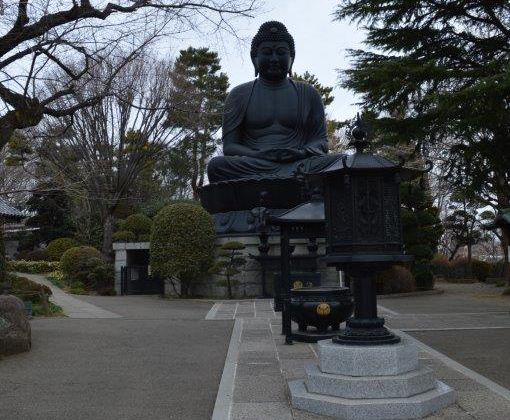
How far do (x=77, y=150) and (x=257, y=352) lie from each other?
60.2ft

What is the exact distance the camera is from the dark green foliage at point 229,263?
15727 mm

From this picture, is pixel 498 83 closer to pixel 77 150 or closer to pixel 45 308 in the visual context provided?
pixel 45 308

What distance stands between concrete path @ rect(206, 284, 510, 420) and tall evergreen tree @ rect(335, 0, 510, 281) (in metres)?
3.32

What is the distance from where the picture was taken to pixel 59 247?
92.7 ft

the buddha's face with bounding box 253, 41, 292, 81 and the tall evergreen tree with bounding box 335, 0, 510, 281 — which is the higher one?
the buddha's face with bounding box 253, 41, 292, 81

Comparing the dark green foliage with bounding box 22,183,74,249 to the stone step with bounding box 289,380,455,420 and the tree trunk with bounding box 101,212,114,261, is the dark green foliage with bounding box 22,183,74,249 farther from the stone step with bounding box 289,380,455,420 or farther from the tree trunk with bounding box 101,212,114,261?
the stone step with bounding box 289,380,455,420

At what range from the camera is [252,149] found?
59.8 feet

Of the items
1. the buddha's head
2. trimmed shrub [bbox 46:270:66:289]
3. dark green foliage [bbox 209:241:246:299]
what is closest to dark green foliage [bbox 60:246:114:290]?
trimmed shrub [bbox 46:270:66:289]

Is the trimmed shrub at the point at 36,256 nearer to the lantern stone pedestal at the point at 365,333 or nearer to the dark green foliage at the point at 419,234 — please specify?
the dark green foliage at the point at 419,234

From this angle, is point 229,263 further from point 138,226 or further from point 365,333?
point 365,333

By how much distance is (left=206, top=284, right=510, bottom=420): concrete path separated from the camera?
489 cm

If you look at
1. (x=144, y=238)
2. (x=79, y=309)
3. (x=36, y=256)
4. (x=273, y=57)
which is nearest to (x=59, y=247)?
(x=36, y=256)

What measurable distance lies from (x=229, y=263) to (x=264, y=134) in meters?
4.73

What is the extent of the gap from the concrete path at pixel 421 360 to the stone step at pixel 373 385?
10.9 inches
